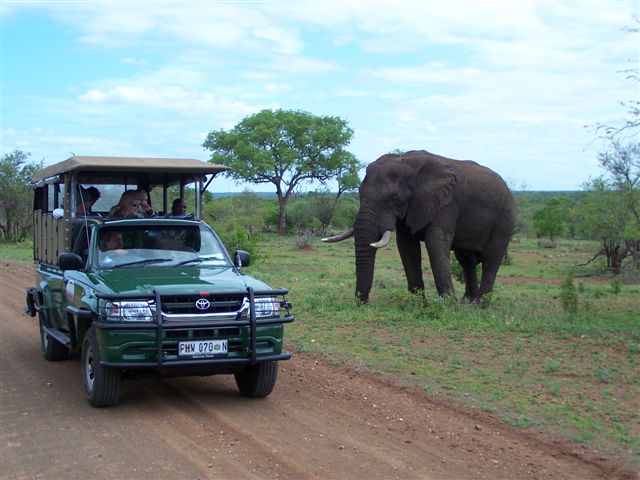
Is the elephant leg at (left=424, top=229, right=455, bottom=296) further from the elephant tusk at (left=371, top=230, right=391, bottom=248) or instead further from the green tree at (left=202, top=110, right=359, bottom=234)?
the green tree at (left=202, top=110, right=359, bottom=234)

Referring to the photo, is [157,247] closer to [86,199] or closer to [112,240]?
[112,240]

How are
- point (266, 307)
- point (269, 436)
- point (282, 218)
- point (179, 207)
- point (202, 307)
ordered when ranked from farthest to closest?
1. point (282, 218)
2. point (179, 207)
3. point (266, 307)
4. point (202, 307)
5. point (269, 436)

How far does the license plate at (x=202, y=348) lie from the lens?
6.73m

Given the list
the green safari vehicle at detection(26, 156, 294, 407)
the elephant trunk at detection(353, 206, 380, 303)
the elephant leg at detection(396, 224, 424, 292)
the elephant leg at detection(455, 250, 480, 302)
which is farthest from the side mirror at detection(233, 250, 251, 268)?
the elephant leg at detection(455, 250, 480, 302)

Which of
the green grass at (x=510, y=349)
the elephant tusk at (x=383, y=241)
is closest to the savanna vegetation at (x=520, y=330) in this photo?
the green grass at (x=510, y=349)

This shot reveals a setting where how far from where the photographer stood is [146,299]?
6762 millimetres

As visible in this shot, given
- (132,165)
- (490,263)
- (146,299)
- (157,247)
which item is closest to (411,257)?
(490,263)

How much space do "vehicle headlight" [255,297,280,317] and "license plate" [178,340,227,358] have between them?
447 millimetres

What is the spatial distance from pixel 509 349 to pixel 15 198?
31979 mm


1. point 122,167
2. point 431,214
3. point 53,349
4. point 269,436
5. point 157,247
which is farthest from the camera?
point 431,214

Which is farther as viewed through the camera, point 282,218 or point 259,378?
point 282,218

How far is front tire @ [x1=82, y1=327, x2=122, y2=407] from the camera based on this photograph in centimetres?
691

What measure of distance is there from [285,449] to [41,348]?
5604mm

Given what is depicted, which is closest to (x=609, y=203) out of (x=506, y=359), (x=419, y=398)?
(x=506, y=359)
